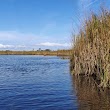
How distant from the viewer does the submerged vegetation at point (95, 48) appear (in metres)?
15.5

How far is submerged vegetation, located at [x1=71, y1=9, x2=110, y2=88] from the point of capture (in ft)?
50.9

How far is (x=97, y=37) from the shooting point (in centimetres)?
1742

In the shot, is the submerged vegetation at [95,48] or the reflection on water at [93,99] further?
the submerged vegetation at [95,48]

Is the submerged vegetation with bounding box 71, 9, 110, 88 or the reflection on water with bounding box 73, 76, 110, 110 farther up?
the submerged vegetation with bounding box 71, 9, 110, 88

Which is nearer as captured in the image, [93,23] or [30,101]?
[30,101]

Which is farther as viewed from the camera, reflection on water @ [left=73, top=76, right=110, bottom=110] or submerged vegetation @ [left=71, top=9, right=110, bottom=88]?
submerged vegetation @ [left=71, top=9, right=110, bottom=88]

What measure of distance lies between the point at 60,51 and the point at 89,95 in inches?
2541

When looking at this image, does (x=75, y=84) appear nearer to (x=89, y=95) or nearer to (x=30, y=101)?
(x=89, y=95)

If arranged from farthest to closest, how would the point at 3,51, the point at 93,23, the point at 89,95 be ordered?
the point at 3,51 < the point at 93,23 < the point at 89,95

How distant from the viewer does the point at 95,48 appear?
60.1 ft

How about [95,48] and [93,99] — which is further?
[95,48]

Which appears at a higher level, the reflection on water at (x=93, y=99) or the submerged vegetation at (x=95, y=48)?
the submerged vegetation at (x=95, y=48)

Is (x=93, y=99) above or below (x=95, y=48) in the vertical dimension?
below

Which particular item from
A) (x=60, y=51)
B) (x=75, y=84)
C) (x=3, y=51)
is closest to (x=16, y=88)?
(x=75, y=84)
